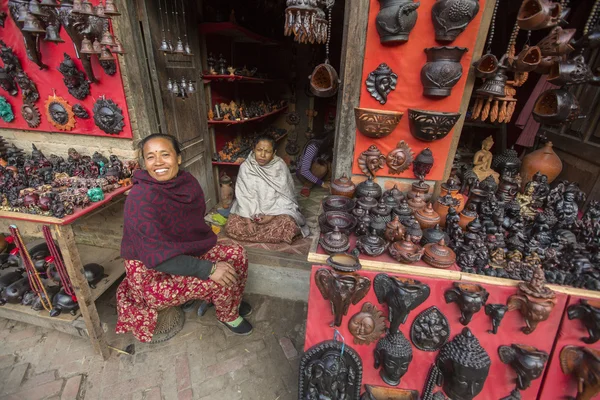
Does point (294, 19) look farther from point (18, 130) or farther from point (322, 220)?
point (18, 130)

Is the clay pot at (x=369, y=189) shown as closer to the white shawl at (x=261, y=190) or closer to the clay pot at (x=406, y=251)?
the clay pot at (x=406, y=251)

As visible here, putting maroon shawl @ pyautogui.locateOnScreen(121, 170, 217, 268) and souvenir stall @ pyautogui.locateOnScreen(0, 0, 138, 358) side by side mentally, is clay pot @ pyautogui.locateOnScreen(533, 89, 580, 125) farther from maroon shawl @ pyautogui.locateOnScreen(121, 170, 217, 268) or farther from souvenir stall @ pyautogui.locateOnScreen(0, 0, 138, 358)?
souvenir stall @ pyautogui.locateOnScreen(0, 0, 138, 358)

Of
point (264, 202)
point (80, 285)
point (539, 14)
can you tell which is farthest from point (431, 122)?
point (80, 285)

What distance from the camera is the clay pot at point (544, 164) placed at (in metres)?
2.42

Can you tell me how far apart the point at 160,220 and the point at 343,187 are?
146cm

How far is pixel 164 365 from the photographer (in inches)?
96.3

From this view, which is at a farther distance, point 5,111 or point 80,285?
point 5,111

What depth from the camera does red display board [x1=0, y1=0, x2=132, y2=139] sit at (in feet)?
9.33

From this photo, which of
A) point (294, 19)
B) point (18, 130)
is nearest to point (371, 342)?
point (294, 19)

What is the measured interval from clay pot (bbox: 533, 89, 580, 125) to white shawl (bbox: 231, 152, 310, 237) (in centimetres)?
250

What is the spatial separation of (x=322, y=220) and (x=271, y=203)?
1490mm

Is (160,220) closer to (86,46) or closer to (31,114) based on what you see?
(86,46)

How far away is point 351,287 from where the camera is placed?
171 cm

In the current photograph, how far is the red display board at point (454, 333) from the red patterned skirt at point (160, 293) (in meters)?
0.96
